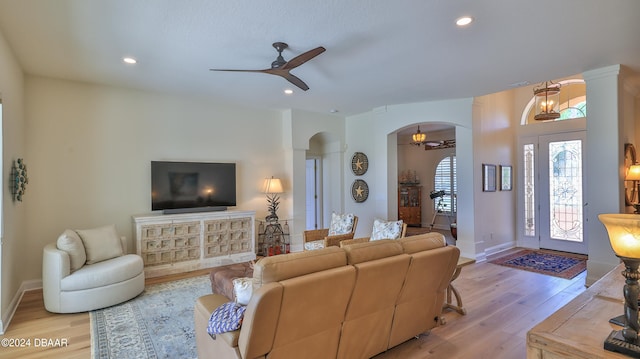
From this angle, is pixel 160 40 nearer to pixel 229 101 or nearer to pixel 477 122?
pixel 229 101

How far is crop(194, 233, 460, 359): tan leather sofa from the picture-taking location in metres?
1.93

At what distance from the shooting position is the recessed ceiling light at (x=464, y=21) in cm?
287

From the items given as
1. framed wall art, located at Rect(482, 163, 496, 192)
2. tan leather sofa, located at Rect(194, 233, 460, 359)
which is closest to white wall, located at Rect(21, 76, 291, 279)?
tan leather sofa, located at Rect(194, 233, 460, 359)

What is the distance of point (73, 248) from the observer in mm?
3764

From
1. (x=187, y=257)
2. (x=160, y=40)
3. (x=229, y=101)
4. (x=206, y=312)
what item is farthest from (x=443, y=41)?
(x=187, y=257)

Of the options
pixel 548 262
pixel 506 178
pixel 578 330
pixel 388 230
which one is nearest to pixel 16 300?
pixel 388 230

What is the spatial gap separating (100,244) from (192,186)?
1.72m

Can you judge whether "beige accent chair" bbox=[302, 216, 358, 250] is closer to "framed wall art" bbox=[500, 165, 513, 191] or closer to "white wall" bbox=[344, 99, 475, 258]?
"white wall" bbox=[344, 99, 475, 258]

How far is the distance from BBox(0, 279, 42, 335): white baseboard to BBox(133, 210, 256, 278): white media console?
1319 millimetres

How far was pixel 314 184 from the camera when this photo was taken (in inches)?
327

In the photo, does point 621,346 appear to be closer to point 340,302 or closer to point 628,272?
point 628,272

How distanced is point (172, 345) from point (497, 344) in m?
2.97

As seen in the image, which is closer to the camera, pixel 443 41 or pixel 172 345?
pixel 172 345

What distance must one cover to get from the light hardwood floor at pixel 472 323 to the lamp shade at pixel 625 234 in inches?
69.7
